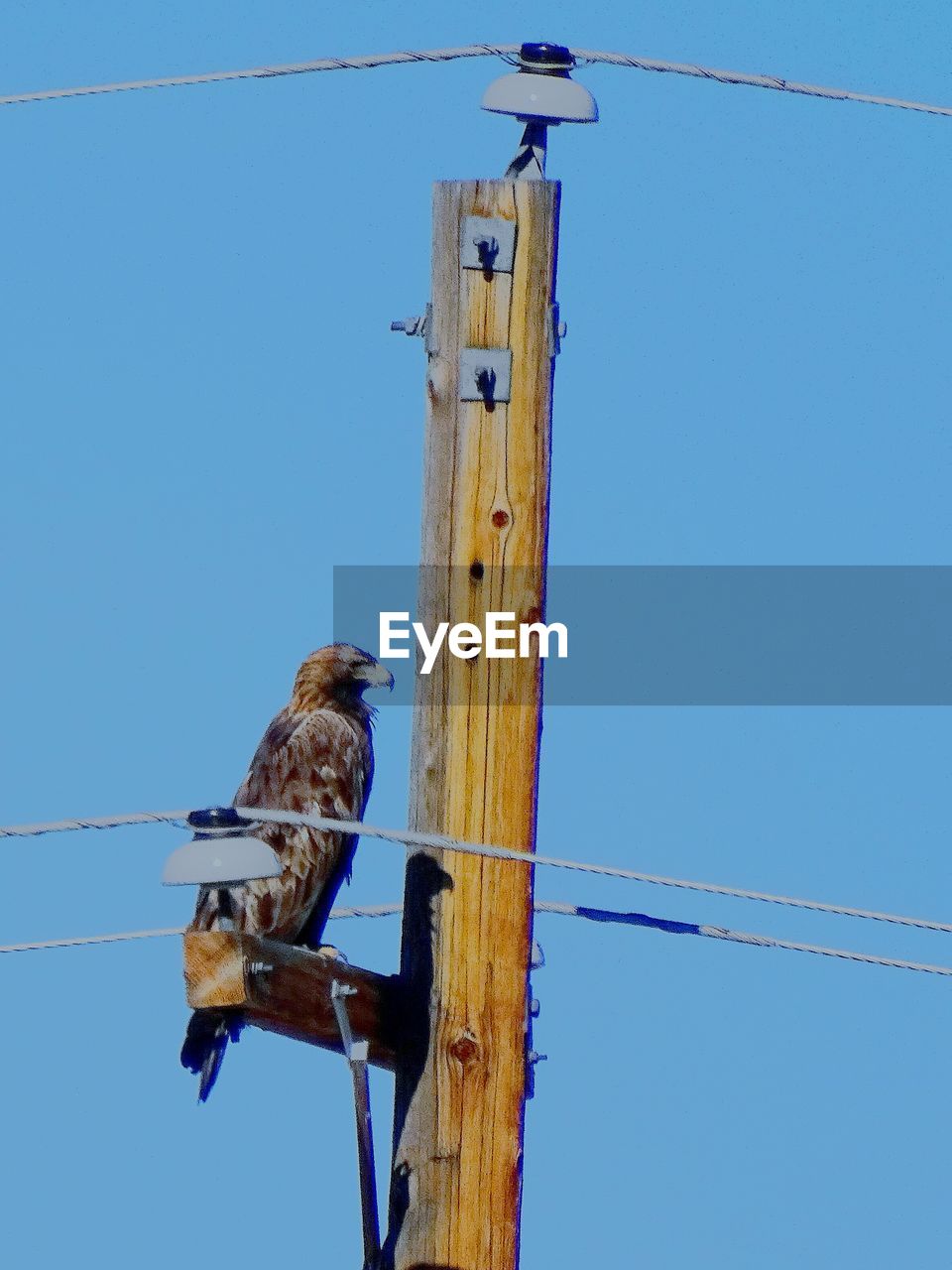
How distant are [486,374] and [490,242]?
1.16 feet

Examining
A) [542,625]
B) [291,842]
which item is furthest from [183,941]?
[291,842]

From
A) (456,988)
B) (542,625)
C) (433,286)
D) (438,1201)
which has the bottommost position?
(438,1201)

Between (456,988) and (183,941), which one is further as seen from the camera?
(456,988)

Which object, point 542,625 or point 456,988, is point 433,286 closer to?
point 542,625

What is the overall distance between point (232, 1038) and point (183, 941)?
1.33 metres

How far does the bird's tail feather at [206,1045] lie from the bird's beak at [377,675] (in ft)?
7.66

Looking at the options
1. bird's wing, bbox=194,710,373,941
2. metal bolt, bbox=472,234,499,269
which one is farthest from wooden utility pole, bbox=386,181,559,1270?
bird's wing, bbox=194,710,373,941

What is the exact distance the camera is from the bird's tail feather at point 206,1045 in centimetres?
686

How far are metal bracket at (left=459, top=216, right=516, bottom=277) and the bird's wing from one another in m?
2.86

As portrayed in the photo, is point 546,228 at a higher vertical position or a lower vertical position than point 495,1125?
higher

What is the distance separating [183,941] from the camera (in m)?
5.75

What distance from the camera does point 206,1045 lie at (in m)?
6.93

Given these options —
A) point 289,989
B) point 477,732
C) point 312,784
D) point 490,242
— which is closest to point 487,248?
point 490,242

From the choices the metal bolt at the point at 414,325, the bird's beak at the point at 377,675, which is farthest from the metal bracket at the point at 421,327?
the bird's beak at the point at 377,675
